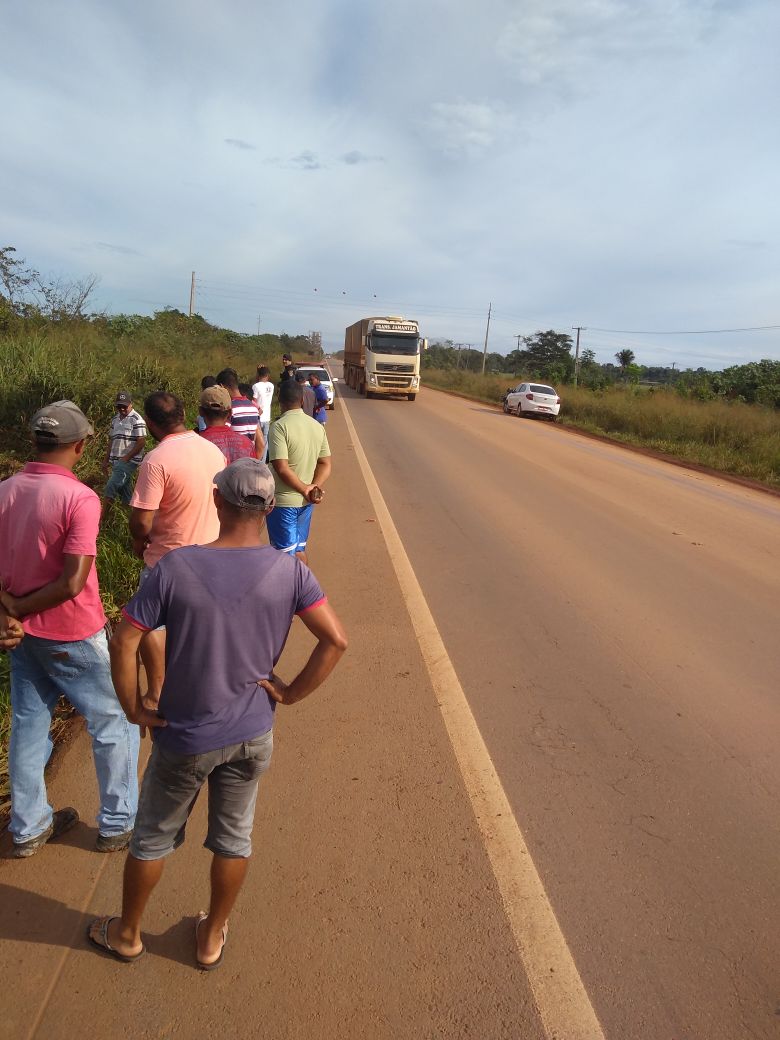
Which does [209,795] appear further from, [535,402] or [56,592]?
[535,402]

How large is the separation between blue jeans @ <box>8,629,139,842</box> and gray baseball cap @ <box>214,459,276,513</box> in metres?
→ 1.07

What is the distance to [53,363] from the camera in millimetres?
8844

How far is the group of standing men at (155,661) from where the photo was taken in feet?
6.61

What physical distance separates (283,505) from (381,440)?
37.5 feet

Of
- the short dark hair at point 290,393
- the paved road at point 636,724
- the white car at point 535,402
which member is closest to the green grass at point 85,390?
the short dark hair at point 290,393

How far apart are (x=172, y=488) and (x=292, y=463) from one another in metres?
1.89

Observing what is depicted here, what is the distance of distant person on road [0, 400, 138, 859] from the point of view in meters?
2.47

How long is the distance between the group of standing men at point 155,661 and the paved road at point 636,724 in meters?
1.35

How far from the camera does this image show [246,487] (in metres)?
2.02

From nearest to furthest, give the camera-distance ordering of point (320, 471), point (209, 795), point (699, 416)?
point (209, 795)
point (320, 471)
point (699, 416)

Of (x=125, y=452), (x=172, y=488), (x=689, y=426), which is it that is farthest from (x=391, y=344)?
(x=172, y=488)

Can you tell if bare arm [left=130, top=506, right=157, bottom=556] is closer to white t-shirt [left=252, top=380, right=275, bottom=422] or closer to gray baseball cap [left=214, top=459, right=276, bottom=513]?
gray baseball cap [left=214, top=459, right=276, bottom=513]

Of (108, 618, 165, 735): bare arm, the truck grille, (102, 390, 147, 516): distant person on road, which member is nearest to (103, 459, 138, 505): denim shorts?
(102, 390, 147, 516): distant person on road

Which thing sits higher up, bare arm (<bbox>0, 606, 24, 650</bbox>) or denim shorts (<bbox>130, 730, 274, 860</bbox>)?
bare arm (<bbox>0, 606, 24, 650</bbox>)
